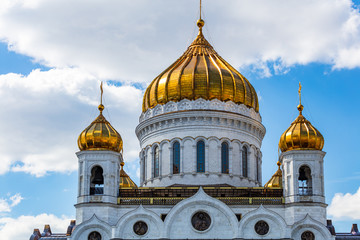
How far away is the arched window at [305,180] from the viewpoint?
140 ft

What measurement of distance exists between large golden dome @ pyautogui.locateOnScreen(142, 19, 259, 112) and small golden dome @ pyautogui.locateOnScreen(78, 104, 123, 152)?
17.3ft

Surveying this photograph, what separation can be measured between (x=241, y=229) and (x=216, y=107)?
8868 mm

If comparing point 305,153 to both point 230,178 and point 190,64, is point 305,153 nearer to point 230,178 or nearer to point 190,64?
point 230,178

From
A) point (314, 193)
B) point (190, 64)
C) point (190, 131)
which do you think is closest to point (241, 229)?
point (314, 193)

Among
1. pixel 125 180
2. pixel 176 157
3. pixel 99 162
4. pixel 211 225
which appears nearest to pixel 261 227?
pixel 211 225

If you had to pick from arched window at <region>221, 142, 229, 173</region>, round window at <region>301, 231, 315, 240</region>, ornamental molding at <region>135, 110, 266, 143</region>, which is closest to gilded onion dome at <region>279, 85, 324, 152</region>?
arched window at <region>221, 142, 229, 173</region>

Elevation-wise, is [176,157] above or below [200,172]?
above

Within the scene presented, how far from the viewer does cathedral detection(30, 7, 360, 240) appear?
135 feet

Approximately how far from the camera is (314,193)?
41.5 m

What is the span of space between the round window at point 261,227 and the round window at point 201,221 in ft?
8.47

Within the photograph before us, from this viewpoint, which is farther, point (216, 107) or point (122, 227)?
point (216, 107)

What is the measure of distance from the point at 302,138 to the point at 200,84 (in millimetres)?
7943

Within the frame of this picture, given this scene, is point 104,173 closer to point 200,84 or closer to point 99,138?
point 99,138

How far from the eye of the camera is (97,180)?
144 ft
